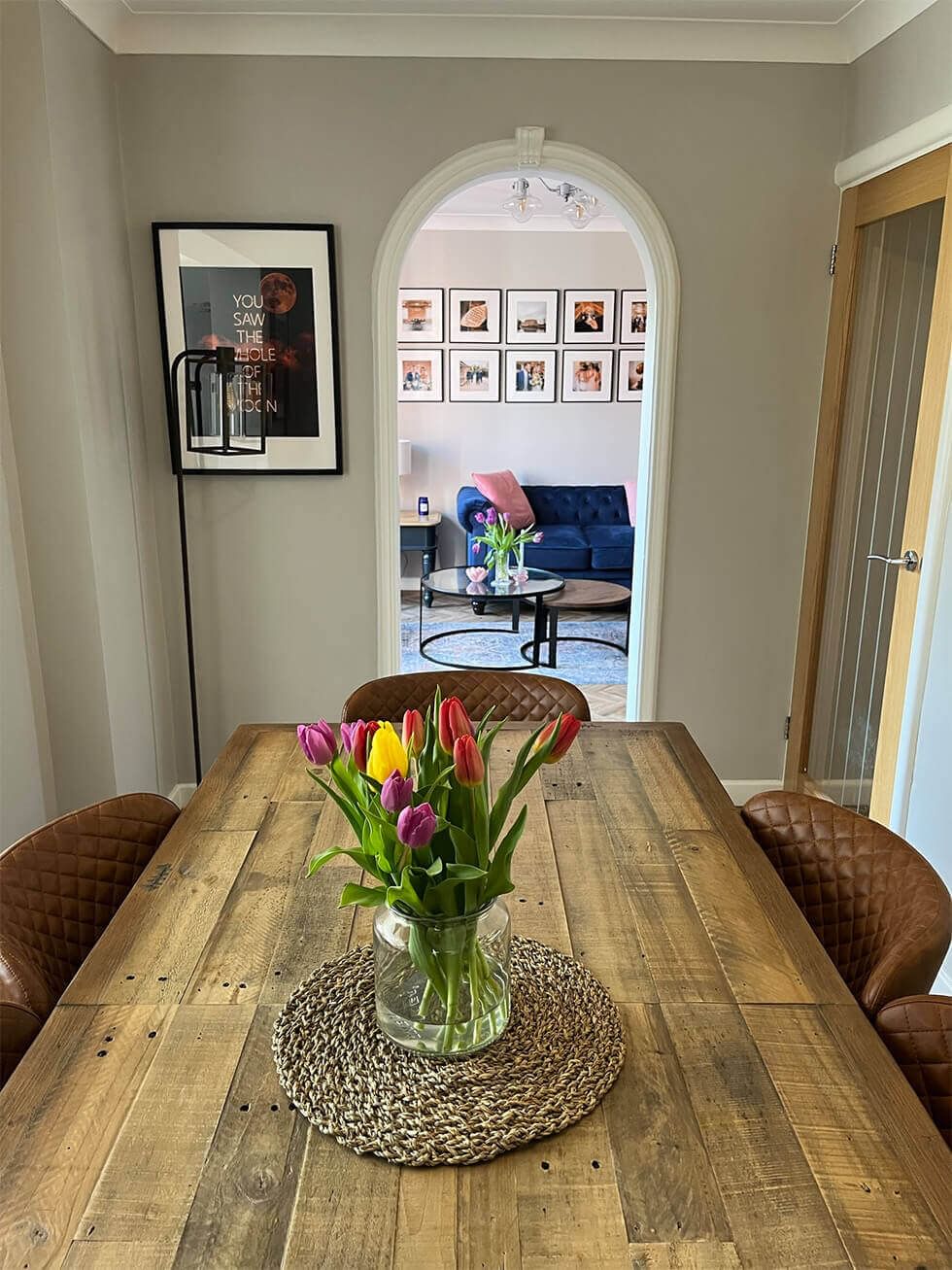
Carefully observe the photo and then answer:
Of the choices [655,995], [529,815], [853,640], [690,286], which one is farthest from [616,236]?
[655,995]

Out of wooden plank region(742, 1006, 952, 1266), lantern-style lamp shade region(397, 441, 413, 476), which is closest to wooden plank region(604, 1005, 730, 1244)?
wooden plank region(742, 1006, 952, 1266)

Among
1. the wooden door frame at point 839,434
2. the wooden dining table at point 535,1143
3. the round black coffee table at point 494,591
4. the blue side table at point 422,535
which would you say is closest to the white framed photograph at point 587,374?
the blue side table at point 422,535

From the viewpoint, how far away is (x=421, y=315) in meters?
6.71

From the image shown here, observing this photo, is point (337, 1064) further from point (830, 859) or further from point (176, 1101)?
point (830, 859)

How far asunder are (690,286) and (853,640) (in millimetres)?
1264

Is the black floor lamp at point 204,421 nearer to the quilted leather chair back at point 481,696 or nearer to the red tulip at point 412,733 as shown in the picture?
the quilted leather chair back at point 481,696

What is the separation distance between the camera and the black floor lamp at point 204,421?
300 centimetres

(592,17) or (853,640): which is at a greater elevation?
(592,17)

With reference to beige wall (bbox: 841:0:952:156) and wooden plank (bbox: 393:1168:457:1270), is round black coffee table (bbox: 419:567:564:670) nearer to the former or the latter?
beige wall (bbox: 841:0:952:156)

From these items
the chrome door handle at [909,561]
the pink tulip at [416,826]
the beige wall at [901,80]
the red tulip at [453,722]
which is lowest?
the pink tulip at [416,826]

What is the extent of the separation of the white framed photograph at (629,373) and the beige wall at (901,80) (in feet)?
12.4

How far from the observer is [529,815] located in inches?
67.3

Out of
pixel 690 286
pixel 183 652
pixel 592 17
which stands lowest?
pixel 183 652

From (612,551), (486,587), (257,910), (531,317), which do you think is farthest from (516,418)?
(257,910)
